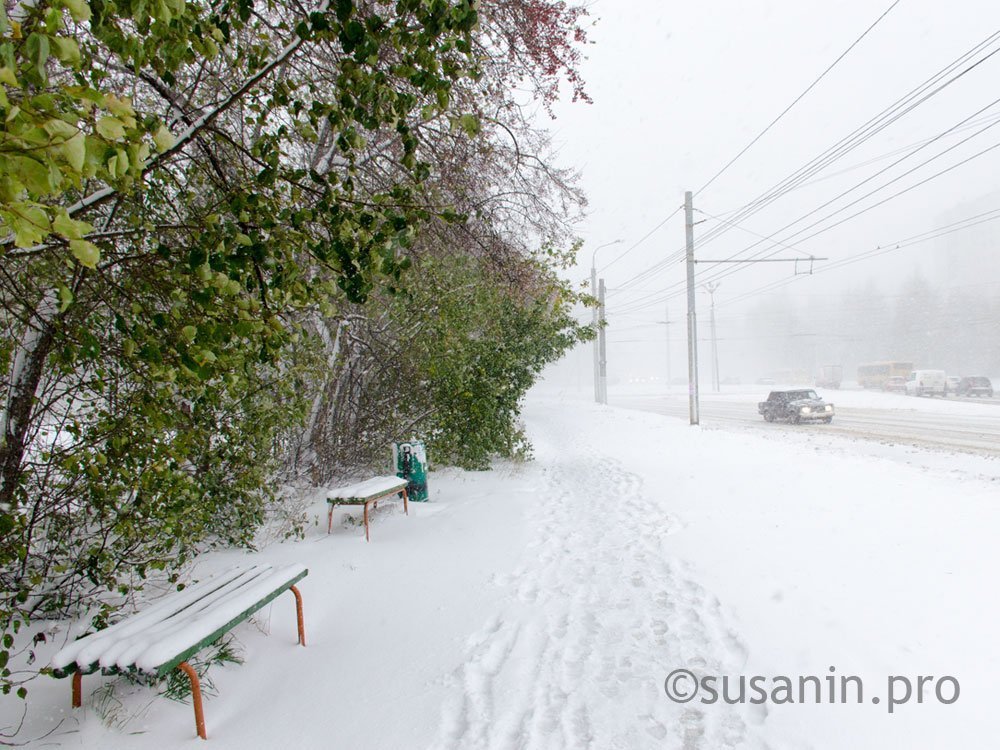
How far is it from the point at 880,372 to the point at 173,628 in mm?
47501

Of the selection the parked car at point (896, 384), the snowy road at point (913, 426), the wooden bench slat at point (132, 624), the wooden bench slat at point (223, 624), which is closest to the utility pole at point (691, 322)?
the snowy road at point (913, 426)

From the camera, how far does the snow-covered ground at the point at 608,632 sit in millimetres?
2725

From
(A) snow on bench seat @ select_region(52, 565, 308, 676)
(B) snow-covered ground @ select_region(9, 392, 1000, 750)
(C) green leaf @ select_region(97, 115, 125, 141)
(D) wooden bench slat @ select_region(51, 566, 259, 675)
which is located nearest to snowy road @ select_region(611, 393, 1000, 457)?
(B) snow-covered ground @ select_region(9, 392, 1000, 750)

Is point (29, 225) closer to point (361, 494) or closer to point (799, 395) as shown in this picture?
point (361, 494)

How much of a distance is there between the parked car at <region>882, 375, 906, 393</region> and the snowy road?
37.6 feet

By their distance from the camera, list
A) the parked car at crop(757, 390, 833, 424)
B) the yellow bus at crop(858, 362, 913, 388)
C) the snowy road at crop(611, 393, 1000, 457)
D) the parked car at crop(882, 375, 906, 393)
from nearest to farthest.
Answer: the snowy road at crop(611, 393, 1000, 457)
the parked car at crop(757, 390, 833, 424)
the parked car at crop(882, 375, 906, 393)
the yellow bus at crop(858, 362, 913, 388)

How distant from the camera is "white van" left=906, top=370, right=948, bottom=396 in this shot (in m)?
32.2

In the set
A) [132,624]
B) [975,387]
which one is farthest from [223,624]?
[975,387]

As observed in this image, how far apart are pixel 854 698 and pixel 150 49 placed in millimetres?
4393

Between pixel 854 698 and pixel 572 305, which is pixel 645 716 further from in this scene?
pixel 572 305

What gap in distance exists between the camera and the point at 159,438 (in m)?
3.46

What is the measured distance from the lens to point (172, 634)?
2682mm

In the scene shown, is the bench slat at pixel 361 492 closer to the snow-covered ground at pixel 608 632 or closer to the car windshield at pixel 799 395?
the snow-covered ground at pixel 608 632

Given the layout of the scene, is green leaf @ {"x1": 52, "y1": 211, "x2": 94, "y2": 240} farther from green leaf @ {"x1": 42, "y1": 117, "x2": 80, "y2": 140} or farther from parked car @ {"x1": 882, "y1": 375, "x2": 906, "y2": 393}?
parked car @ {"x1": 882, "y1": 375, "x2": 906, "y2": 393}
